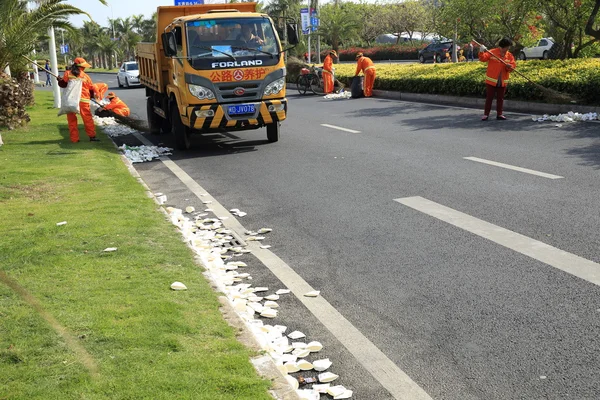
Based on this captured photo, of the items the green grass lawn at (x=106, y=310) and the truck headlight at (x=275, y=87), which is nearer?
the green grass lawn at (x=106, y=310)

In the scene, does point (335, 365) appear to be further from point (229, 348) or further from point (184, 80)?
point (184, 80)

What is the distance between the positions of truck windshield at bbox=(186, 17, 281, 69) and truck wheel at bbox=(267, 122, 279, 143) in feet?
4.60

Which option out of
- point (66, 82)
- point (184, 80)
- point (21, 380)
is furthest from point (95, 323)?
point (66, 82)

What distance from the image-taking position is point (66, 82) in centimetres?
1241

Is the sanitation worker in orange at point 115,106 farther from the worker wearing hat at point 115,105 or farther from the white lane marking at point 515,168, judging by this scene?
the white lane marking at point 515,168

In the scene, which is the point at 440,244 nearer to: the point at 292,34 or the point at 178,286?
the point at 178,286

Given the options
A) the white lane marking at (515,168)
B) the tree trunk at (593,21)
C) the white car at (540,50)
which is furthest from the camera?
the white car at (540,50)

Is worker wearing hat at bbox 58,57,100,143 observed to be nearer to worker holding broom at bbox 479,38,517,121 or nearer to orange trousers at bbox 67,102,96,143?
orange trousers at bbox 67,102,96,143

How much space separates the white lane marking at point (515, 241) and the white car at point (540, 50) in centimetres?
3282

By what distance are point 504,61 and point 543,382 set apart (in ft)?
38.4

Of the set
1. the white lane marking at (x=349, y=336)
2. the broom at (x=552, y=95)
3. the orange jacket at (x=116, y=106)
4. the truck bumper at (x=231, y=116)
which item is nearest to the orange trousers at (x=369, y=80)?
the broom at (x=552, y=95)

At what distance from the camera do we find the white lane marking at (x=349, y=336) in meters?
3.56

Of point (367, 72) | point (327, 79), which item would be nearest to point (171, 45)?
point (367, 72)

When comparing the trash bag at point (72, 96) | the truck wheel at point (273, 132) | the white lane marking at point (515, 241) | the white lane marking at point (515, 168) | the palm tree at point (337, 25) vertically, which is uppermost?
the palm tree at point (337, 25)
